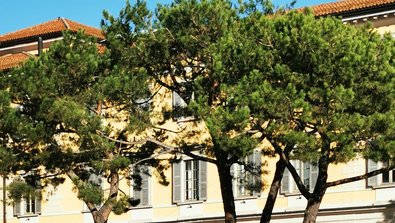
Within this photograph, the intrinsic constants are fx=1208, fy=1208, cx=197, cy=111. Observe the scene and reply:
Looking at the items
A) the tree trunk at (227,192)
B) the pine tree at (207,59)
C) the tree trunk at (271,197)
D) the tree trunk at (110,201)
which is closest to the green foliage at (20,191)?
the tree trunk at (110,201)

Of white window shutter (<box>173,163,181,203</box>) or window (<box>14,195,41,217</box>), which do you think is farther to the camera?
window (<box>14,195,41,217</box>)

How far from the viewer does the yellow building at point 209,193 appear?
38938mm

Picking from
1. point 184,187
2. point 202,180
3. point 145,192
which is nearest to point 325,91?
point 202,180

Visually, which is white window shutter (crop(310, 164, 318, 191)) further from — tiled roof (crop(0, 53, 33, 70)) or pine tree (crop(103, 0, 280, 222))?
tiled roof (crop(0, 53, 33, 70))

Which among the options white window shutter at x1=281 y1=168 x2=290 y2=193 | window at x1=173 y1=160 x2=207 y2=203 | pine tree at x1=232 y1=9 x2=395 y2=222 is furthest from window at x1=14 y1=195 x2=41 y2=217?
pine tree at x1=232 y1=9 x2=395 y2=222

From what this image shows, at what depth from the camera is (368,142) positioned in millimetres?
29125

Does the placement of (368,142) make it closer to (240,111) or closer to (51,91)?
(240,111)

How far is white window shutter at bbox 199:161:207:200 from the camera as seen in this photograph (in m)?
43.5

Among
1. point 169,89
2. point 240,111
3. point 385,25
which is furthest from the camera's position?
point 385,25

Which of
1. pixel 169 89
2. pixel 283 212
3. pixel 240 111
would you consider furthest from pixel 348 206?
pixel 240 111

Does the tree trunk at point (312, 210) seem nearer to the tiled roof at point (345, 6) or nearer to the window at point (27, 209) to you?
the tiled roof at point (345, 6)

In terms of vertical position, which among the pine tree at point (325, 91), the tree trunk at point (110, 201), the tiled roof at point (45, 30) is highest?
the tiled roof at point (45, 30)

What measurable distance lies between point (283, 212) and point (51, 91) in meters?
11.5

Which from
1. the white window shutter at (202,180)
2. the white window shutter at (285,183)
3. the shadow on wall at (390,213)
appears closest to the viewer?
the shadow on wall at (390,213)
